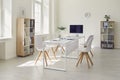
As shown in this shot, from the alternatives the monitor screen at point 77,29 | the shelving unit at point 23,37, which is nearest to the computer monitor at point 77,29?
the monitor screen at point 77,29

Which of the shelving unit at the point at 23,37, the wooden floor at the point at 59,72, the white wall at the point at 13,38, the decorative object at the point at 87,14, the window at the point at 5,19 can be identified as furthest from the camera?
the decorative object at the point at 87,14

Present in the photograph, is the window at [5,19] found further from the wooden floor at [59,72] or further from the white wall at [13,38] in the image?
the wooden floor at [59,72]

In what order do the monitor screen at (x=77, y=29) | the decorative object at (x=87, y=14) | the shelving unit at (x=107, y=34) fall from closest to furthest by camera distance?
1. the monitor screen at (x=77, y=29)
2. the shelving unit at (x=107, y=34)
3. the decorative object at (x=87, y=14)

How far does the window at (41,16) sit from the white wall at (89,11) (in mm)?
1047

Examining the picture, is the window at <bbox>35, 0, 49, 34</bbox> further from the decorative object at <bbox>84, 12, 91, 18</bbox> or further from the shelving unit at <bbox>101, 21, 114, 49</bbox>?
the shelving unit at <bbox>101, 21, 114, 49</bbox>

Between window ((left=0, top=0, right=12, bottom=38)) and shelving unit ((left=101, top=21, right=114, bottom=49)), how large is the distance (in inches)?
201

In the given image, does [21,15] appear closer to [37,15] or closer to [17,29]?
[17,29]

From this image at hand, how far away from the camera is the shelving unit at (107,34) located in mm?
9398

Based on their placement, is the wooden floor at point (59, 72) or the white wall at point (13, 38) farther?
the white wall at point (13, 38)

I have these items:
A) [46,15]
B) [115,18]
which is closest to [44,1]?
[46,15]

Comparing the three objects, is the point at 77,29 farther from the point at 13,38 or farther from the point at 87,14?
the point at 13,38

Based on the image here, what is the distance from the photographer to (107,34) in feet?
31.4

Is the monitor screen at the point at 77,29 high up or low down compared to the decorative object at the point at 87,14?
down

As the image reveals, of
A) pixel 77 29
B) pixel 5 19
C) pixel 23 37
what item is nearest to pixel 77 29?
pixel 77 29
